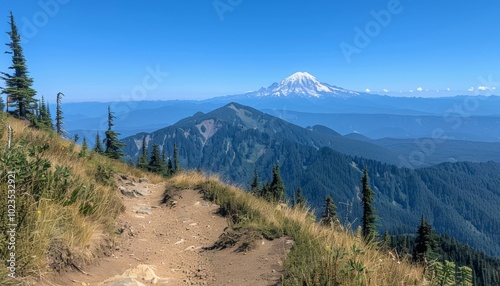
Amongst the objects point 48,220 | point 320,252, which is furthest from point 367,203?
point 48,220

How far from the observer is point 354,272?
402cm

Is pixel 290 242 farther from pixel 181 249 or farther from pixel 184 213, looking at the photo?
pixel 184 213

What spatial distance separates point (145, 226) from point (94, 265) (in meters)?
4.11

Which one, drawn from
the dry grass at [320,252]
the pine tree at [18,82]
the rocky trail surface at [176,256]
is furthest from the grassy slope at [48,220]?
the pine tree at [18,82]

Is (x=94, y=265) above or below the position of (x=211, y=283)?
above

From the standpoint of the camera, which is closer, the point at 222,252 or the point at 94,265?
the point at 94,265

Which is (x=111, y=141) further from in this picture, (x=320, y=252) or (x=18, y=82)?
(x=320, y=252)

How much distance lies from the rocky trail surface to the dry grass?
45 cm

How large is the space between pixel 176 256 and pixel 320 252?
365cm

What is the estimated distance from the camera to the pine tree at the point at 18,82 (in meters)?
32.5

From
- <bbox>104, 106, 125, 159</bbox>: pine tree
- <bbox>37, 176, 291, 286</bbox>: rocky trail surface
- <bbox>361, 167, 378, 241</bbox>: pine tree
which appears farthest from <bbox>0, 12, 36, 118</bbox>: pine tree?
<bbox>361, 167, 378, 241</bbox>: pine tree

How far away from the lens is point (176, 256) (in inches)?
→ 287

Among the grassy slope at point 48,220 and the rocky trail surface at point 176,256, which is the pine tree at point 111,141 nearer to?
the rocky trail surface at point 176,256

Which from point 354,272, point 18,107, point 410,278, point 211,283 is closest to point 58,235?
point 211,283
